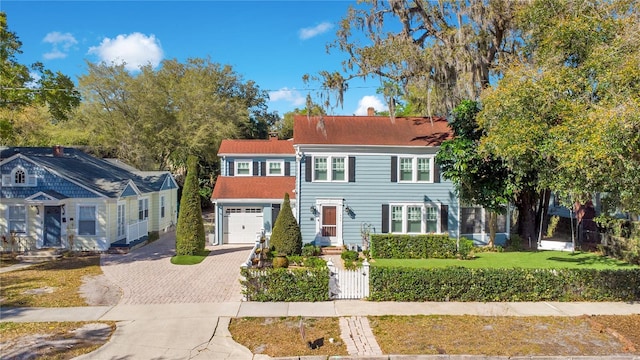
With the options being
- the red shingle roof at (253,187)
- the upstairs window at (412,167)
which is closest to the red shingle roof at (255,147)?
the red shingle roof at (253,187)

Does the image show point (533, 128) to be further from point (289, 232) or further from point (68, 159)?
point (68, 159)

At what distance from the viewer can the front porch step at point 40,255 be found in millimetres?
18078

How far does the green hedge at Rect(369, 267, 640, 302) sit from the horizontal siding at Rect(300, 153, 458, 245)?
8.34m

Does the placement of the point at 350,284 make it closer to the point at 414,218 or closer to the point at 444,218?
the point at 414,218

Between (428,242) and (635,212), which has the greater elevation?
(635,212)

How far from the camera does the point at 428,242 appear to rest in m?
18.3

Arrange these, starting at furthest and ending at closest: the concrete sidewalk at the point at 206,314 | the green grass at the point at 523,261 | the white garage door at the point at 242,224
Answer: the white garage door at the point at 242,224
the green grass at the point at 523,261
the concrete sidewalk at the point at 206,314

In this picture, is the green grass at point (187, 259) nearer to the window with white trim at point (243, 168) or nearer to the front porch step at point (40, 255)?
the front porch step at point (40, 255)

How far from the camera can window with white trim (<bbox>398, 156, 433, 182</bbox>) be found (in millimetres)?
20781

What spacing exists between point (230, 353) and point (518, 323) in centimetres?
721

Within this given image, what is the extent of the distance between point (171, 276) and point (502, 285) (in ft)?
37.1

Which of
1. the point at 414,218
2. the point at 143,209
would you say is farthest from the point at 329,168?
the point at 143,209

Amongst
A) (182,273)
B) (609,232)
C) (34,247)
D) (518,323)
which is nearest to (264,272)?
(182,273)

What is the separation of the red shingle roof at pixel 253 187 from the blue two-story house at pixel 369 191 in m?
2.14
